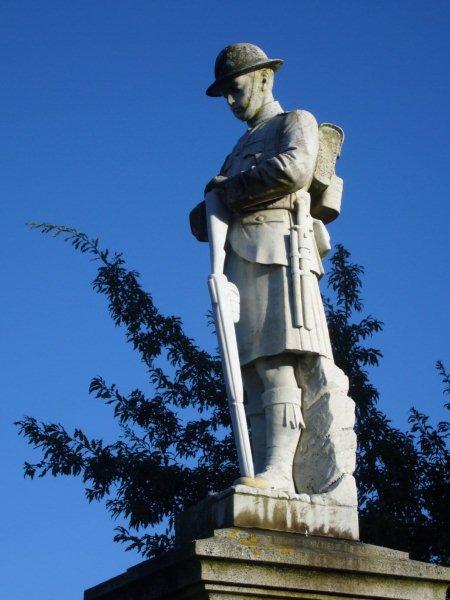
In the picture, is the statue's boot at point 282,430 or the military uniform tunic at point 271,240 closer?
the statue's boot at point 282,430

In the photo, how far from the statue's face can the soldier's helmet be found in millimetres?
46

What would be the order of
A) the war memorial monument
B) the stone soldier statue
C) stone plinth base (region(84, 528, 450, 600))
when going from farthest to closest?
the stone soldier statue
the war memorial monument
stone plinth base (region(84, 528, 450, 600))

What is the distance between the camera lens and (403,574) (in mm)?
6645

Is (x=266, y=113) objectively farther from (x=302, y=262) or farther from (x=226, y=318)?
(x=226, y=318)

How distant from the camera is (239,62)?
8.07 metres

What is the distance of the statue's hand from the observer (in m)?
7.87

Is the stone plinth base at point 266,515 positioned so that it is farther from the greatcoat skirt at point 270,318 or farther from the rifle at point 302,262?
the rifle at point 302,262

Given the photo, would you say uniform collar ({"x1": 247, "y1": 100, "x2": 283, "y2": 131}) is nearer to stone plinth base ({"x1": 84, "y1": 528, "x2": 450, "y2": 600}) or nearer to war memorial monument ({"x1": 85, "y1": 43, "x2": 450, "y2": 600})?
war memorial monument ({"x1": 85, "y1": 43, "x2": 450, "y2": 600})

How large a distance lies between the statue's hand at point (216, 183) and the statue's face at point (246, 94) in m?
0.57

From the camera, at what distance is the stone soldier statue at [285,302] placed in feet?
23.6

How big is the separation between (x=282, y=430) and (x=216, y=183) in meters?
1.85

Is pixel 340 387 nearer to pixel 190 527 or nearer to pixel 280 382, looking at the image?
pixel 280 382

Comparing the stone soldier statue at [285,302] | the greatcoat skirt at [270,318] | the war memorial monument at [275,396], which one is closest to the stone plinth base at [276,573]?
the war memorial monument at [275,396]

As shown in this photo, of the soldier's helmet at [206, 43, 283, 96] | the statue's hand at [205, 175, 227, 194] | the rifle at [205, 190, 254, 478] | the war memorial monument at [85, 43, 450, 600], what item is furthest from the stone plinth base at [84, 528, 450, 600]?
the soldier's helmet at [206, 43, 283, 96]
